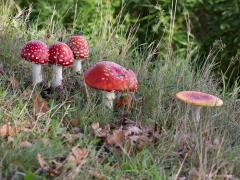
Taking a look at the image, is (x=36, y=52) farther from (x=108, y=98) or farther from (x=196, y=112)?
(x=196, y=112)

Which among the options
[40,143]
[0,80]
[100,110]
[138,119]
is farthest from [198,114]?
[0,80]

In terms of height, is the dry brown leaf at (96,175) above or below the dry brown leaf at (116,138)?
below

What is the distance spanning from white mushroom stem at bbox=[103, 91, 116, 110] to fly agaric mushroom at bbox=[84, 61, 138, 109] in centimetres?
8

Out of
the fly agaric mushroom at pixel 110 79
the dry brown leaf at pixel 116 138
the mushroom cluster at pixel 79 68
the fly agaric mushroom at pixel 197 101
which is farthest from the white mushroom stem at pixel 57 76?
the fly agaric mushroom at pixel 197 101

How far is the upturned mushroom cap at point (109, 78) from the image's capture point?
171 inches

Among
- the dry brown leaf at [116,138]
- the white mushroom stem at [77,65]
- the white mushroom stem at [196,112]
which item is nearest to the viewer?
the dry brown leaf at [116,138]

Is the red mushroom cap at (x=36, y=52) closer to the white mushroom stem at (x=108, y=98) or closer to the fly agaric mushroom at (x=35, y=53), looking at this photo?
the fly agaric mushroom at (x=35, y=53)

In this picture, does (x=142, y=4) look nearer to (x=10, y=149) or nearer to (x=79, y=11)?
(x=79, y=11)

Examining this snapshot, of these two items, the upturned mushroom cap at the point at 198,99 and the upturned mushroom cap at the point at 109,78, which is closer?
the upturned mushroom cap at the point at 198,99

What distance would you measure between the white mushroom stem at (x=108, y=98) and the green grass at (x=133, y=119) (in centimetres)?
8

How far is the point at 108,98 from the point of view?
4.59 metres

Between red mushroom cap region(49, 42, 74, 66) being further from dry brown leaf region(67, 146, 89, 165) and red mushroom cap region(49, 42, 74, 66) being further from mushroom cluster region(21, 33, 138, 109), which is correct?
dry brown leaf region(67, 146, 89, 165)

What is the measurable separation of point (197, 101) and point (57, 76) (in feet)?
4.64

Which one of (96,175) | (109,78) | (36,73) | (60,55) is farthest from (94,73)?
(96,175)
